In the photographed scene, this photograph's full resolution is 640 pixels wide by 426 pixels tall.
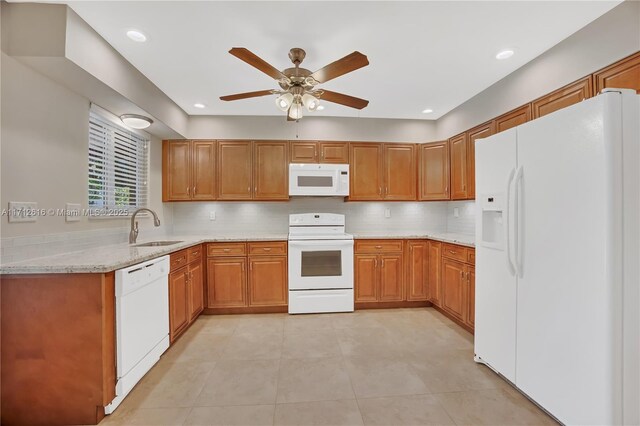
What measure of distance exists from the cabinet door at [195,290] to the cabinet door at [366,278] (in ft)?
5.97

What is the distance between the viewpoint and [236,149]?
3.67 meters

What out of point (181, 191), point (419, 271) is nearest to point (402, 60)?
point (419, 271)

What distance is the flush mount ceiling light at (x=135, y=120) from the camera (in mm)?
2686

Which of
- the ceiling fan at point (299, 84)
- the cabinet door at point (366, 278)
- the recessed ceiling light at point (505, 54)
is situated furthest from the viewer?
the cabinet door at point (366, 278)

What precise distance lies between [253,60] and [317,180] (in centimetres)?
195

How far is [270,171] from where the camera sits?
3.69 meters

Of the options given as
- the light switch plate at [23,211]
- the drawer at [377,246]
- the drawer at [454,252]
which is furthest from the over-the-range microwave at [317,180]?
the light switch plate at [23,211]

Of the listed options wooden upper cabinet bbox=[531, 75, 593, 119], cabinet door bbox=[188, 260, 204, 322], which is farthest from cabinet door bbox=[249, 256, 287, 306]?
wooden upper cabinet bbox=[531, 75, 593, 119]

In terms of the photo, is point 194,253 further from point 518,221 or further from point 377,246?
point 518,221

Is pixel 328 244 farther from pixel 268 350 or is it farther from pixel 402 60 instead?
pixel 402 60

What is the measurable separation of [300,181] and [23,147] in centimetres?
244

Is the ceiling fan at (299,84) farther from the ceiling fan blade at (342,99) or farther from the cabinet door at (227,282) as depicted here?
the cabinet door at (227,282)

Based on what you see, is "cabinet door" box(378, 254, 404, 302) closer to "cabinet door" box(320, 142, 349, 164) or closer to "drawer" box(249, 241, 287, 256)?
"drawer" box(249, 241, 287, 256)

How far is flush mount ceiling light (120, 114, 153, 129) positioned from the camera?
2686 mm
